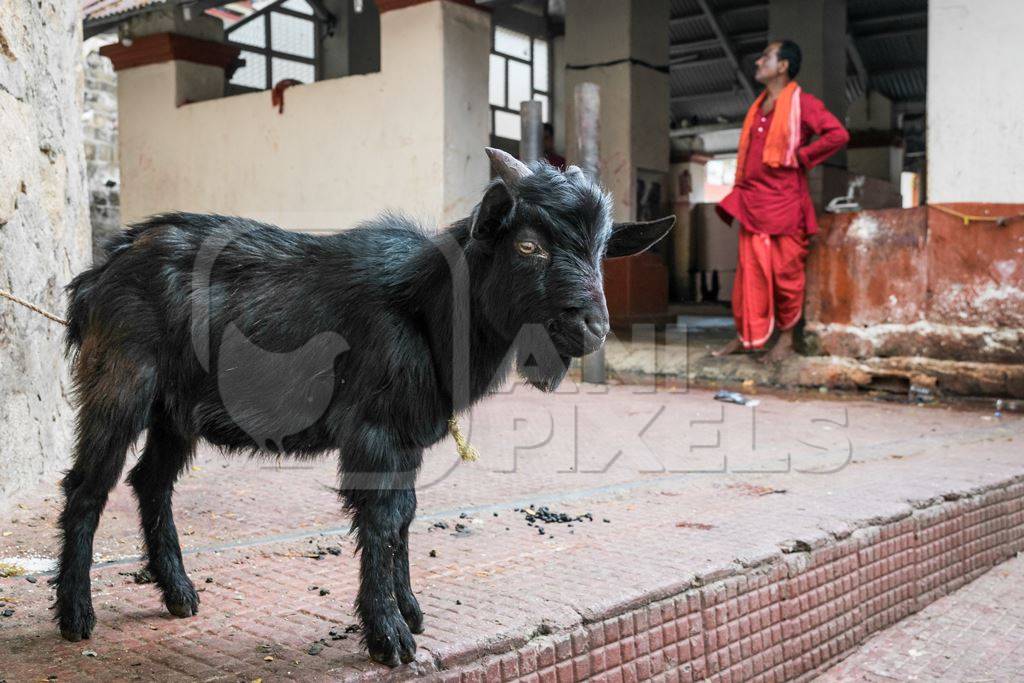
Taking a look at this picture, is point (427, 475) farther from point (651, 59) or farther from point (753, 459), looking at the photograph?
point (651, 59)

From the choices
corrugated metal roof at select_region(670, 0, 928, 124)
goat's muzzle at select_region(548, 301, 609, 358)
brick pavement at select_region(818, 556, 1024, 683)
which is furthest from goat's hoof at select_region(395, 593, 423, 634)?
corrugated metal roof at select_region(670, 0, 928, 124)

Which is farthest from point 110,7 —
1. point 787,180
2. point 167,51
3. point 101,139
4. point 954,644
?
point 954,644

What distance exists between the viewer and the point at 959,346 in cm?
653

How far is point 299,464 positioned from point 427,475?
646 mm

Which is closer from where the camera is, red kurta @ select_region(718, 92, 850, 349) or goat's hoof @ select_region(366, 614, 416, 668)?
goat's hoof @ select_region(366, 614, 416, 668)

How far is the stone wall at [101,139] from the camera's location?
13.3 metres

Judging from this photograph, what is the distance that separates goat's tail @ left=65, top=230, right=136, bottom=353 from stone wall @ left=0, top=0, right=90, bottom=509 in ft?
4.57

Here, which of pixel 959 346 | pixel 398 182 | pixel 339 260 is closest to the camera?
pixel 339 260

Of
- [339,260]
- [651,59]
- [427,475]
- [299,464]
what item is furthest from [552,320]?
[651,59]

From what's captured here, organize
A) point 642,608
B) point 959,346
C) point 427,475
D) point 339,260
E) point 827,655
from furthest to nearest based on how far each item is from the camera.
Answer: point 959,346
point 427,475
point 827,655
point 642,608
point 339,260

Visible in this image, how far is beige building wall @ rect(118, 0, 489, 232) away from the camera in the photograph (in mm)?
7688

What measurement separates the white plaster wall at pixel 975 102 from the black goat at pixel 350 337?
197 inches

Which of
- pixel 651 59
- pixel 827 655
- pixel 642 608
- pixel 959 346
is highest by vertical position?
pixel 651 59

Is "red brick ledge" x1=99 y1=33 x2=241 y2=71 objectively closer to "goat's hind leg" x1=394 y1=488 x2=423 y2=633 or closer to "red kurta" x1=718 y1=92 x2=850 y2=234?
"red kurta" x1=718 y1=92 x2=850 y2=234
